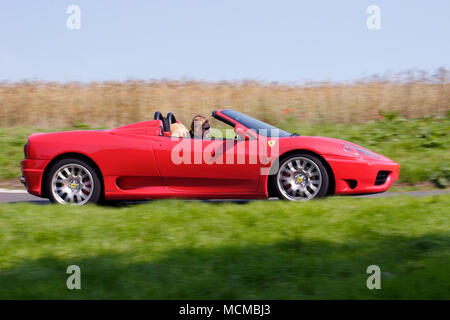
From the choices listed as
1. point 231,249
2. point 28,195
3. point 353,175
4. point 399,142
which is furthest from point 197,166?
point 399,142

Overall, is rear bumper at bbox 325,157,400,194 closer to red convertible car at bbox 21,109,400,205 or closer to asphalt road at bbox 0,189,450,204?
red convertible car at bbox 21,109,400,205

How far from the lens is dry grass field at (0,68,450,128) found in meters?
14.6

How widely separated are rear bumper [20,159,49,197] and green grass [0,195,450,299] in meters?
1.03

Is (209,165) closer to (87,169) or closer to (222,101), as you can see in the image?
(87,169)

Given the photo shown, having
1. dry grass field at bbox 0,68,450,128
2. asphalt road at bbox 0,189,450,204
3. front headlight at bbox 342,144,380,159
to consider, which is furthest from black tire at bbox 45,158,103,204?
dry grass field at bbox 0,68,450,128

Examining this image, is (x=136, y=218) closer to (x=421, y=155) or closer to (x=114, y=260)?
(x=114, y=260)

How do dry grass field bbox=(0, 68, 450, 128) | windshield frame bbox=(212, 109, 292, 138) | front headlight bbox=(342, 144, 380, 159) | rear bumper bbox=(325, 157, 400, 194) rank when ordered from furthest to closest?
1. dry grass field bbox=(0, 68, 450, 128)
2. windshield frame bbox=(212, 109, 292, 138)
3. front headlight bbox=(342, 144, 380, 159)
4. rear bumper bbox=(325, 157, 400, 194)

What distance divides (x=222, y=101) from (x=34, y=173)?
8.99 meters

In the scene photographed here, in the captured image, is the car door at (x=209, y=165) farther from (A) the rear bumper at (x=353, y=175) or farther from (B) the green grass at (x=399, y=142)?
(B) the green grass at (x=399, y=142)

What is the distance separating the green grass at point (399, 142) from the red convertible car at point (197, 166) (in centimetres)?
270

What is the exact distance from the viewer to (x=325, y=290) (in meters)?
3.88
